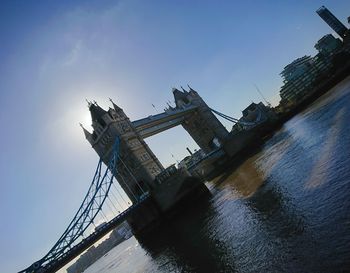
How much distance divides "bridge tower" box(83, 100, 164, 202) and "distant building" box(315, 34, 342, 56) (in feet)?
316

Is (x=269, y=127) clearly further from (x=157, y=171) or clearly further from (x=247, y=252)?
(x=247, y=252)

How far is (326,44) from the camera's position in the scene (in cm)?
11381

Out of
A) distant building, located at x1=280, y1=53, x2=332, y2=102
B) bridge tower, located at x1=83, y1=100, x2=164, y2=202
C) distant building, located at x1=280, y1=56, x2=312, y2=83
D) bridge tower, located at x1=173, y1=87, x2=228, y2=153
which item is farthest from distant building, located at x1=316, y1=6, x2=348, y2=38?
bridge tower, located at x1=83, y1=100, x2=164, y2=202

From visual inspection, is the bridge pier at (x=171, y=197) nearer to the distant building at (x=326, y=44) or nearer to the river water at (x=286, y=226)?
the river water at (x=286, y=226)

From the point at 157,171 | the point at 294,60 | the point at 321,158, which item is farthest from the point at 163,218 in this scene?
the point at 294,60

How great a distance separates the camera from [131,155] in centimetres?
3772

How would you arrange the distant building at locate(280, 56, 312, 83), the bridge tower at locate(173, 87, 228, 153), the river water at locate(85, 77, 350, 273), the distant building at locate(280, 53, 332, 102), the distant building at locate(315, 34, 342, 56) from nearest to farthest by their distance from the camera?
the river water at locate(85, 77, 350, 273), the bridge tower at locate(173, 87, 228, 153), the distant building at locate(280, 53, 332, 102), the distant building at locate(315, 34, 342, 56), the distant building at locate(280, 56, 312, 83)

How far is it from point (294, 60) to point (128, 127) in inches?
4520

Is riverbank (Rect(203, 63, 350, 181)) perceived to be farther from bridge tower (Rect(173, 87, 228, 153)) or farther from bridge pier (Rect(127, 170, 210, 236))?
bridge pier (Rect(127, 170, 210, 236))

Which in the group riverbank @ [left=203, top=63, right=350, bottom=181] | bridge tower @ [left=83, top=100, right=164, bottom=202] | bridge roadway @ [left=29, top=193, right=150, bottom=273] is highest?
bridge tower @ [left=83, top=100, right=164, bottom=202]

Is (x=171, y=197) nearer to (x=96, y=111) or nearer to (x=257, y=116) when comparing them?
(x=96, y=111)

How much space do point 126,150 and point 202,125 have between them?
26.1m

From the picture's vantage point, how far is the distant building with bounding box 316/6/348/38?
97225 mm

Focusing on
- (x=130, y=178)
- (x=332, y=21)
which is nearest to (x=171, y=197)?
(x=130, y=178)
